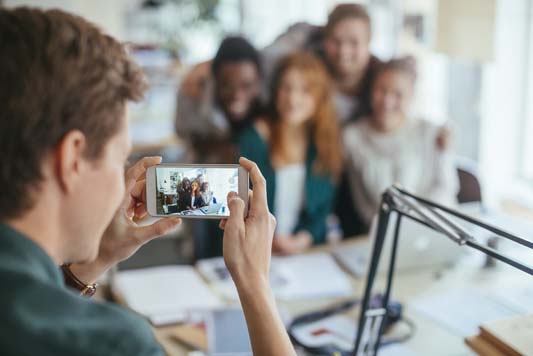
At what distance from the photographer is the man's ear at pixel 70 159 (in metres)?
0.71

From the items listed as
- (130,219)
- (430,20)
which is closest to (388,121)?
(430,20)

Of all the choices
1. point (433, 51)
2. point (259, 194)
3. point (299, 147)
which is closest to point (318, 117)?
point (299, 147)

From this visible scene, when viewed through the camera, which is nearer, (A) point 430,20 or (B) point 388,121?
(B) point 388,121

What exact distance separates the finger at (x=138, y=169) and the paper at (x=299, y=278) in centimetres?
79

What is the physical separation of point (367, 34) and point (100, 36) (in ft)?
6.86

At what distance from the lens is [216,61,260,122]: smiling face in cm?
263

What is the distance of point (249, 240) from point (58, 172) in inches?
13.1

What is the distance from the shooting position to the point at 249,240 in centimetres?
97

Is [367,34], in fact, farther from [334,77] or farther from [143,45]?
[143,45]

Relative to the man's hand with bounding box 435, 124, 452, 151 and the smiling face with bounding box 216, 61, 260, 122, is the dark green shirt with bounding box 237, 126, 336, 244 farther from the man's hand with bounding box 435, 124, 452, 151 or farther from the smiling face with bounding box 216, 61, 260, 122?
the man's hand with bounding box 435, 124, 452, 151

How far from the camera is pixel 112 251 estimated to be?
3.64 feet

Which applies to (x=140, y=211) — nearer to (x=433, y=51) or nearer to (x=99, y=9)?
(x=433, y=51)

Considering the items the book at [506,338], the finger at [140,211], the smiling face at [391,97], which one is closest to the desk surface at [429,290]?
the book at [506,338]

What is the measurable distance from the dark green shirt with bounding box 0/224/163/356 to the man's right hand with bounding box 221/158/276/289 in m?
0.25
